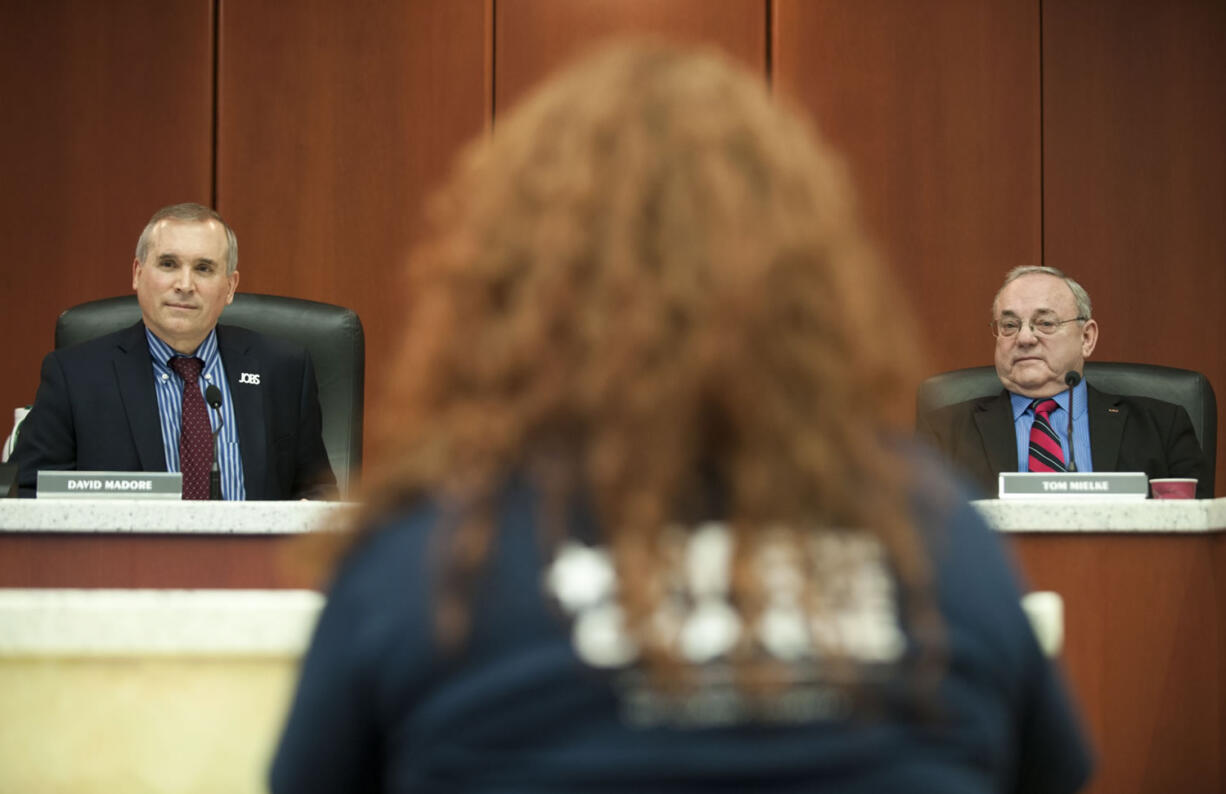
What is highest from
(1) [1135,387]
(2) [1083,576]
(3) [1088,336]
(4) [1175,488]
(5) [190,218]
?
(5) [190,218]

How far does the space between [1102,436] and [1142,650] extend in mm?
1509

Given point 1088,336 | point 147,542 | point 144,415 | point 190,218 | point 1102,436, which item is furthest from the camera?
point 1088,336

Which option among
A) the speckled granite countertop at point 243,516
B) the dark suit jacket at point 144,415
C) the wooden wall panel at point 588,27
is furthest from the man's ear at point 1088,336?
the dark suit jacket at point 144,415

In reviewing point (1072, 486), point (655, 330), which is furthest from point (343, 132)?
point (655, 330)

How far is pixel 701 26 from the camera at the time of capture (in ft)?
15.1

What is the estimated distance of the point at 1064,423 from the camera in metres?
3.46

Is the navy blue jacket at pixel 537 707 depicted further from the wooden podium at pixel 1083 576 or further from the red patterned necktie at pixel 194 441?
the red patterned necktie at pixel 194 441

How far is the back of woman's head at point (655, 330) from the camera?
68 cm

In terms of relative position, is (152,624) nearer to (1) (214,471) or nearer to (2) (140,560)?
(2) (140,560)

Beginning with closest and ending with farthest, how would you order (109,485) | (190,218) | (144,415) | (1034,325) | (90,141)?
1. (109,485)
2. (144,415)
3. (190,218)
4. (1034,325)
5. (90,141)

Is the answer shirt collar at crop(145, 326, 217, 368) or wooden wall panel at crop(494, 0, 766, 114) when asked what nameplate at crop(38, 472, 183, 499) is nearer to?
shirt collar at crop(145, 326, 217, 368)

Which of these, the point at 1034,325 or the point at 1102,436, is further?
the point at 1034,325

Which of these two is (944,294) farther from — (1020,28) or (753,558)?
(753,558)

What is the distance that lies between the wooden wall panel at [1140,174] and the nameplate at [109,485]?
10.8ft
